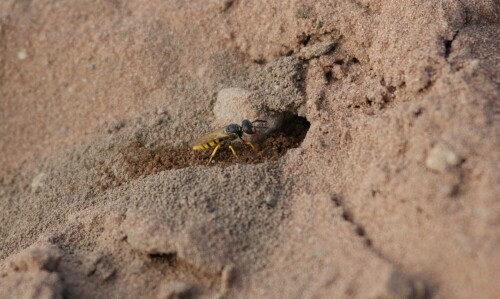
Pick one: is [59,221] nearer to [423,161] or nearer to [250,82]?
[250,82]

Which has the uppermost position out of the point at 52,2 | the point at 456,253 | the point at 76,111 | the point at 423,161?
the point at 52,2

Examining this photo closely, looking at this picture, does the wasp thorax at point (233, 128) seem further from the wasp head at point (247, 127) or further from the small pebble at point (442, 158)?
the small pebble at point (442, 158)

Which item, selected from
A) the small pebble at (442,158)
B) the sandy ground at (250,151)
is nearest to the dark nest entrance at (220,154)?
the sandy ground at (250,151)

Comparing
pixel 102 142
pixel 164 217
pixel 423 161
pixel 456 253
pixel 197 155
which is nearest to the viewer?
pixel 456 253

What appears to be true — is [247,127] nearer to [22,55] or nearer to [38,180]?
[38,180]

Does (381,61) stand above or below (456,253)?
above

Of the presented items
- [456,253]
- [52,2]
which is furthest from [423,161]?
[52,2]

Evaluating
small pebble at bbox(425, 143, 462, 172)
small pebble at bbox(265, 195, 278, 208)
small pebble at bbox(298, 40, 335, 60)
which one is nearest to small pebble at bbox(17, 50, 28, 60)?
small pebble at bbox(298, 40, 335, 60)
